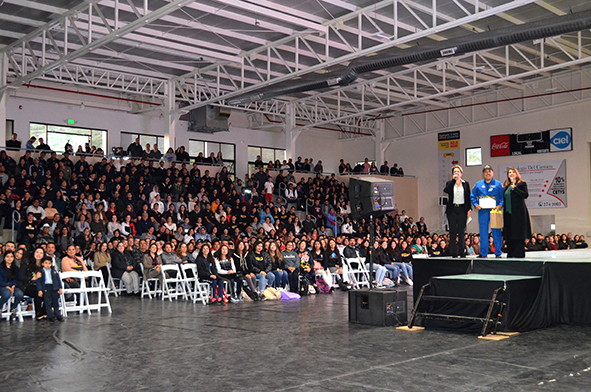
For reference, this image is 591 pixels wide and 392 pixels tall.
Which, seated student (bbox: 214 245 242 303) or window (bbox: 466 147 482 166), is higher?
window (bbox: 466 147 482 166)

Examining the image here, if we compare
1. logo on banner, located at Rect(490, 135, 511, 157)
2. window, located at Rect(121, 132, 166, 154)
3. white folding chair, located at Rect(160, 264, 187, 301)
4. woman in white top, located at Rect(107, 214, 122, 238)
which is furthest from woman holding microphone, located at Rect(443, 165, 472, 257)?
logo on banner, located at Rect(490, 135, 511, 157)

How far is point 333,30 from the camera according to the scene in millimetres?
15555

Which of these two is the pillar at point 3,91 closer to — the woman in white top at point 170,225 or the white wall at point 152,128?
the white wall at point 152,128

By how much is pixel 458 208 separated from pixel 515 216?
0.79 meters

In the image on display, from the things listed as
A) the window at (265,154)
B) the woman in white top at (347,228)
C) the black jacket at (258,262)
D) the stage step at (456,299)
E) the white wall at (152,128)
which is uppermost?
the white wall at (152,128)

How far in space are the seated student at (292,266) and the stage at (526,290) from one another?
500 centimetres

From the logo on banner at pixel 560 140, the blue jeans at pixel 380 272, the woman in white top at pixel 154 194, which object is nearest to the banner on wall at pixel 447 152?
the logo on banner at pixel 560 140

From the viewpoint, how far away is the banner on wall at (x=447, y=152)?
26.1 meters

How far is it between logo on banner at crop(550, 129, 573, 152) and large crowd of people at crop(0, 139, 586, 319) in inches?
151

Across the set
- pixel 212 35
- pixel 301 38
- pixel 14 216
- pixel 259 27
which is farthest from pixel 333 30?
pixel 14 216

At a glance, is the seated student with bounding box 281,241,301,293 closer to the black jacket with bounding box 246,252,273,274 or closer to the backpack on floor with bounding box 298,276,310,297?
the backpack on floor with bounding box 298,276,310,297

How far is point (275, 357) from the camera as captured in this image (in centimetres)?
580

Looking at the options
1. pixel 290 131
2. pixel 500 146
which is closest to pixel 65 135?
pixel 290 131

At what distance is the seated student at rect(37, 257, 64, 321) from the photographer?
8.66m
